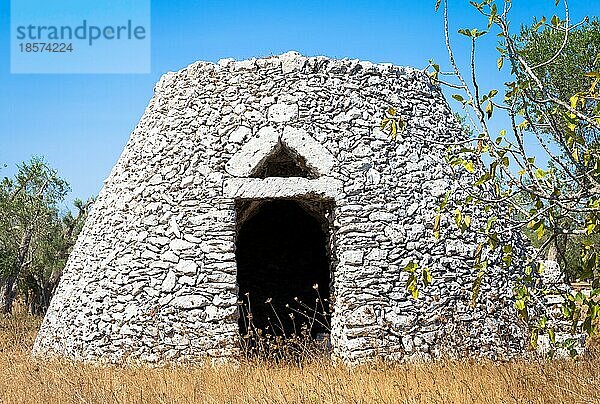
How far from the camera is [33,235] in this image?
739 inches

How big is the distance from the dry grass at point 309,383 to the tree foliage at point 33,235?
319 inches

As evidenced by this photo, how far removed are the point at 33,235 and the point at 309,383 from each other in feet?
42.1

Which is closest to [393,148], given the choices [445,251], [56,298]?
[445,251]

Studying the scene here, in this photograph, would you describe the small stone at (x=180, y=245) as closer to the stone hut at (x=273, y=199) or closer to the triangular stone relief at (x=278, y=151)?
the stone hut at (x=273, y=199)

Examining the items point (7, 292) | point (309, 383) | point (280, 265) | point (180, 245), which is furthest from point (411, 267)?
point (7, 292)

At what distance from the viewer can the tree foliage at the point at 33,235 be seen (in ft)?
57.0

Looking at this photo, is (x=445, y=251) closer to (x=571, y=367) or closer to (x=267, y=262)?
(x=571, y=367)

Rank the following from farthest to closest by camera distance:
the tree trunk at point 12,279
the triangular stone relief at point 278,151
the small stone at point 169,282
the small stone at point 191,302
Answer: the tree trunk at point 12,279
the triangular stone relief at point 278,151
the small stone at point 169,282
the small stone at point 191,302

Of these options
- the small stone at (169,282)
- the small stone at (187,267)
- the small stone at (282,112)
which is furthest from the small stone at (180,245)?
the small stone at (282,112)

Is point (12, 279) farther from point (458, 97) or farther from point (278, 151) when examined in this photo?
point (458, 97)

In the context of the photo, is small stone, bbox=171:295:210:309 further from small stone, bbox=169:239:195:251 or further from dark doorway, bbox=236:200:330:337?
dark doorway, bbox=236:200:330:337

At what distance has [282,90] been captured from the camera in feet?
34.1

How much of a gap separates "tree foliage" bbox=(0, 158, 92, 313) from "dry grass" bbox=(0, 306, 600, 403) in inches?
319

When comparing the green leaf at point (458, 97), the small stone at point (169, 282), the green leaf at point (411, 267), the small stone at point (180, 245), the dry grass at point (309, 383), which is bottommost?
the dry grass at point (309, 383)
